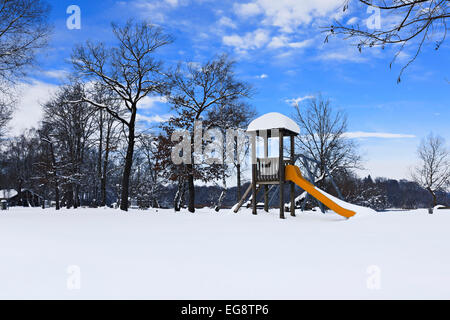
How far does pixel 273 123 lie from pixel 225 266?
1107 cm

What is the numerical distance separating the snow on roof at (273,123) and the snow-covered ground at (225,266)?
7.74 meters

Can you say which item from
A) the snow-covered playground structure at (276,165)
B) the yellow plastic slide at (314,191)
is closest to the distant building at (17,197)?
the snow-covered playground structure at (276,165)

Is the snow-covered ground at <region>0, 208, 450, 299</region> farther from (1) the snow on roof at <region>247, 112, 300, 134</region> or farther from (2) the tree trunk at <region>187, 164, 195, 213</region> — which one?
(2) the tree trunk at <region>187, 164, 195, 213</region>

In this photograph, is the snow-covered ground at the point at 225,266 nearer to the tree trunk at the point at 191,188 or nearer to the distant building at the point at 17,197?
the tree trunk at the point at 191,188

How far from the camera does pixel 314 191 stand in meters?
14.8

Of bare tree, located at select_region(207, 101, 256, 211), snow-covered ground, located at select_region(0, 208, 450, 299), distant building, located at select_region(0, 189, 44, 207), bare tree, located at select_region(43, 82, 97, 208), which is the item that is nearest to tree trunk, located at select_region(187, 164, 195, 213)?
bare tree, located at select_region(207, 101, 256, 211)

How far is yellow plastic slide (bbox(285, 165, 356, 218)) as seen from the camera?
46.2 ft

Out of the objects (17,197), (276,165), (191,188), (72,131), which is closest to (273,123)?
(276,165)

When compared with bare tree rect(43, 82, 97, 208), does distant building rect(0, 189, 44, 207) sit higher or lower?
lower

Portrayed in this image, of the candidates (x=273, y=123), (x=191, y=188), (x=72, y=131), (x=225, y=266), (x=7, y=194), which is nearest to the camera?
(x=225, y=266)

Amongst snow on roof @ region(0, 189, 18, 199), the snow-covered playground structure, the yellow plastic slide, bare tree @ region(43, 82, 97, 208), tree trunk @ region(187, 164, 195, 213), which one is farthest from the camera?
snow on roof @ region(0, 189, 18, 199)

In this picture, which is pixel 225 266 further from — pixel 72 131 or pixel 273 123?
pixel 72 131

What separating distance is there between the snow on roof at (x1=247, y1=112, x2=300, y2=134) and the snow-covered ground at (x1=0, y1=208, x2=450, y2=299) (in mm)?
7737
